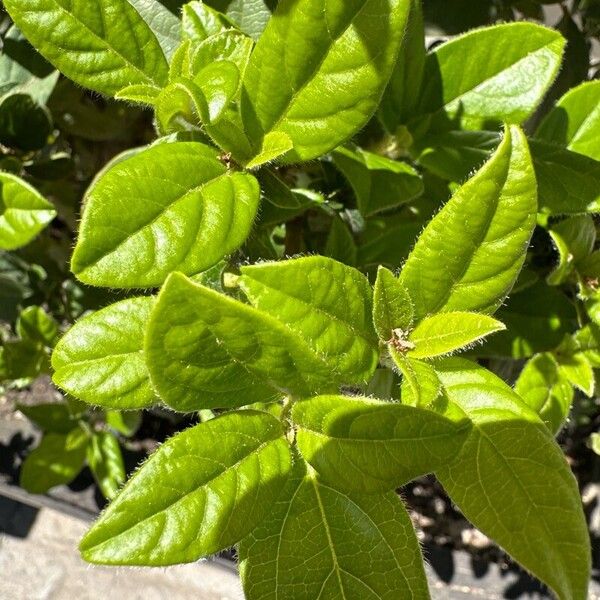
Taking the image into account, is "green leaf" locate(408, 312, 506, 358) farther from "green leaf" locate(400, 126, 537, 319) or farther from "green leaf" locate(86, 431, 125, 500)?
"green leaf" locate(86, 431, 125, 500)

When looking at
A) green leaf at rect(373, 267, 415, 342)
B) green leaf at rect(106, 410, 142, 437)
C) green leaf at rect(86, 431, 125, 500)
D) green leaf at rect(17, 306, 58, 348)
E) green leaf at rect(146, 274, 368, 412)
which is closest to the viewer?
green leaf at rect(146, 274, 368, 412)

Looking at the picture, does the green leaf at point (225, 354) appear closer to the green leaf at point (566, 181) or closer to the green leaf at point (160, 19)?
the green leaf at point (566, 181)

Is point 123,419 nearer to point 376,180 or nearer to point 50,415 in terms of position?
point 50,415

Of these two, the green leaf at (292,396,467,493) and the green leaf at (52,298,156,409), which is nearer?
the green leaf at (292,396,467,493)

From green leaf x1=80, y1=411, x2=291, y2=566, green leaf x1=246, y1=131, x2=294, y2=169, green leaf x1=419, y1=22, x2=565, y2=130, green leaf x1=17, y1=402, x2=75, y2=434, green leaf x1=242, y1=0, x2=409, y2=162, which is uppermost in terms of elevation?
green leaf x1=242, y1=0, x2=409, y2=162

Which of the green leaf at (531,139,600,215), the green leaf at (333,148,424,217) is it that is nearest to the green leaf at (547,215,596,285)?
the green leaf at (531,139,600,215)

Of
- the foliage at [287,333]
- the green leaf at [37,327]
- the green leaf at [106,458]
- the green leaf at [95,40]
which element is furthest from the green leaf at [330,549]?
the green leaf at [106,458]
